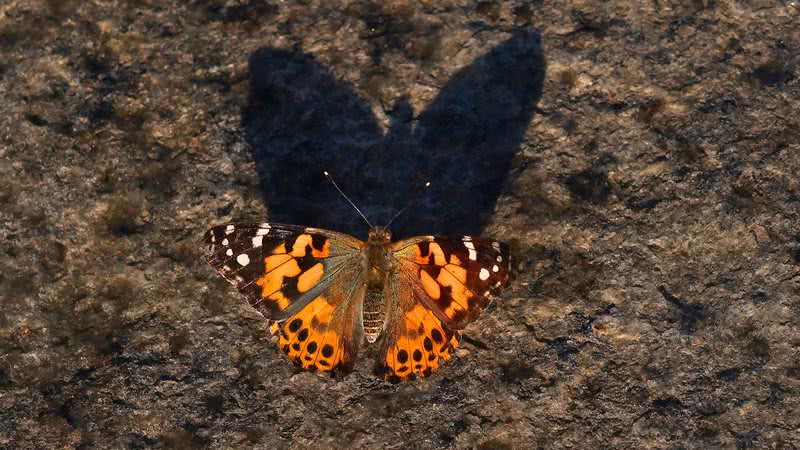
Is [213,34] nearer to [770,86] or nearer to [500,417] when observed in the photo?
[500,417]

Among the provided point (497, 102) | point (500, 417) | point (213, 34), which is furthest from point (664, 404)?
point (213, 34)

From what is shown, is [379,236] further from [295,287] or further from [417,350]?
[417,350]

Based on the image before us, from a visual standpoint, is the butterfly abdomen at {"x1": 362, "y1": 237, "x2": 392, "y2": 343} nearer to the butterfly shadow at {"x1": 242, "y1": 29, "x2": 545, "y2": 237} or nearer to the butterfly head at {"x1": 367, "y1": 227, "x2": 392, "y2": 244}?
the butterfly head at {"x1": 367, "y1": 227, "x2": 392, "y2": 244}

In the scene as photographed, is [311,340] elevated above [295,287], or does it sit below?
below

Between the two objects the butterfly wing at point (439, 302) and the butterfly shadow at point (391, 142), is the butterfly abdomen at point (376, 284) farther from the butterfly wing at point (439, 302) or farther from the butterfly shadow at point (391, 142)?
the butterfly shadow at point (391, 142)

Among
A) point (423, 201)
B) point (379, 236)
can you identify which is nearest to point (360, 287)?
point (379, 236)

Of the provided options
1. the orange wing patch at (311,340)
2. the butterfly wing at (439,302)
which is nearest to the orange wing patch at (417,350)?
the butterfly wing at (439,302)
